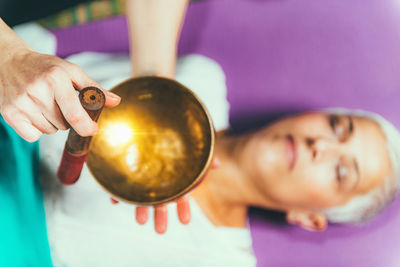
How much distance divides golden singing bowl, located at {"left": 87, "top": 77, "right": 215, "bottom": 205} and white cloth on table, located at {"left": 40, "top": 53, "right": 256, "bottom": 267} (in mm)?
203

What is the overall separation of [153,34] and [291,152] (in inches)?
13.7

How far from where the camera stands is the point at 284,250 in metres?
0.83

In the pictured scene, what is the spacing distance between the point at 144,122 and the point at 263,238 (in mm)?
476

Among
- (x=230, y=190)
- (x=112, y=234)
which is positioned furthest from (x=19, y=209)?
(x=230, y=190)

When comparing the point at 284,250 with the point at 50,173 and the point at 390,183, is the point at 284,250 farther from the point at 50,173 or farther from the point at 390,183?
the point at 50,173

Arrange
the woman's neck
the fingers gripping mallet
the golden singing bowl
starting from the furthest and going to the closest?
1. the woman's neck
2. the golden singing bowl
3. the fingers gripping mallet

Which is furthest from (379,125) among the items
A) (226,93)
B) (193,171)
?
(193,171)

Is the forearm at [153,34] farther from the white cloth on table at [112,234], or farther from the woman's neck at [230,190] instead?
the woman's neck at [230,190]

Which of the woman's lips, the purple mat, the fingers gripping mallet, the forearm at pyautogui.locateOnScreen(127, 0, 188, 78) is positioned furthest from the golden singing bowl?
the purple mat

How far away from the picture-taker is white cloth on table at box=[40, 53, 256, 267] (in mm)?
653

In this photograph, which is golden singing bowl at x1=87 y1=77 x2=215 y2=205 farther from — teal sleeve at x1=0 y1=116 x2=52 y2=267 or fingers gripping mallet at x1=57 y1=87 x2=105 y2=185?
teal sleeve at x1=0 y1=116 x2=52 y2=267

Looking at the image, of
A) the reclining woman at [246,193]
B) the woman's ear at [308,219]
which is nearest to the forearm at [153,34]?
the reclining woman at [246,193]

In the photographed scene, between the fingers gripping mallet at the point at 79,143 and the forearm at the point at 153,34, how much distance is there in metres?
0.28

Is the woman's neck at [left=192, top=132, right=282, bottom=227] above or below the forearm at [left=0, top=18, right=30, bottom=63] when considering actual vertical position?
below
